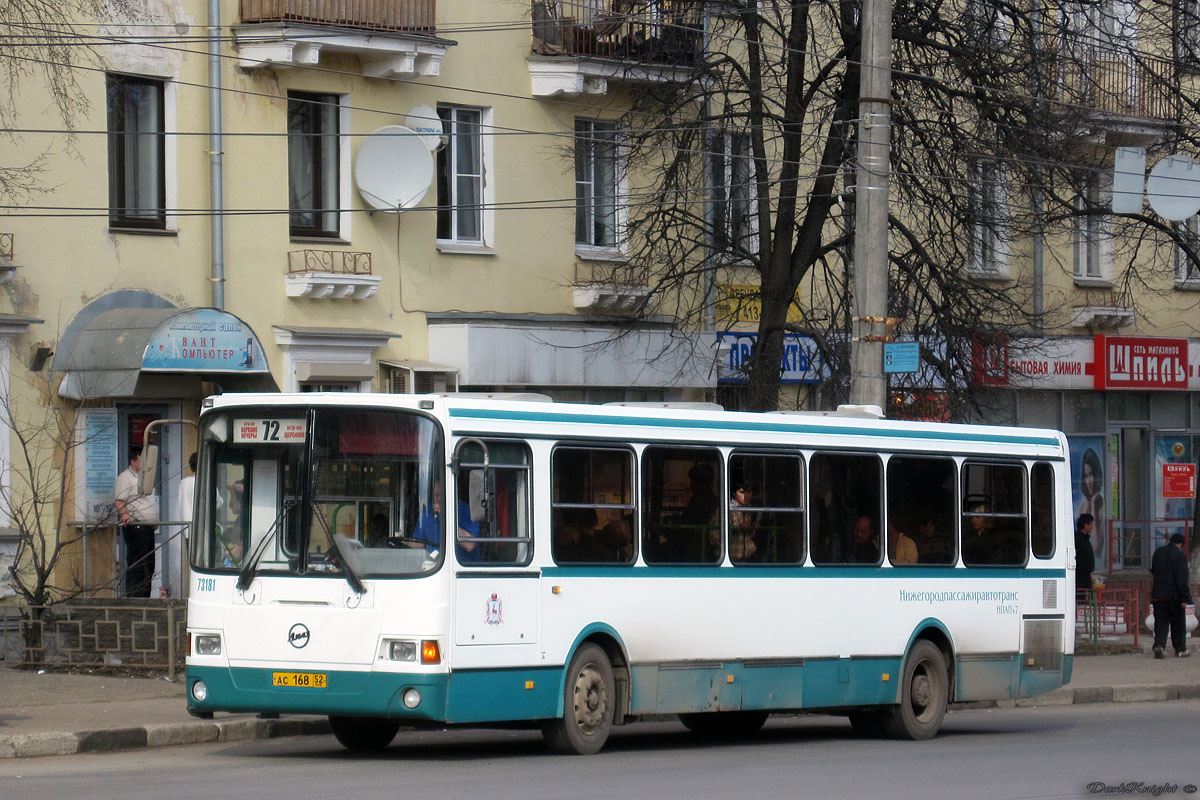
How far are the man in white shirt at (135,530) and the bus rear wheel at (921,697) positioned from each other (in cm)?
834

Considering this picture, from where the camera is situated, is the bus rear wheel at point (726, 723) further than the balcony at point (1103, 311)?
No

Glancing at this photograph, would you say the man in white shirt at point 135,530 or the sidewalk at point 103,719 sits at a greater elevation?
the man in white shirt at point 135,530

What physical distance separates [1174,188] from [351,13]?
13.6m

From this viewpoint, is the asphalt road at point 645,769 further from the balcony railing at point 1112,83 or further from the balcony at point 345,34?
the balcony railing at point 1112,83

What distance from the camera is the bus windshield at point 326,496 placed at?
12.6 meters

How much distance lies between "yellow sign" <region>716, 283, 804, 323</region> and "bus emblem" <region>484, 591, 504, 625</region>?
596 inches

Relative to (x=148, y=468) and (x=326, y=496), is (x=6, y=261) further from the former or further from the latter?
(x=326, y=496)

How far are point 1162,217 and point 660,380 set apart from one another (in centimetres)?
856

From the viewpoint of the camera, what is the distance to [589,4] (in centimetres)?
2698

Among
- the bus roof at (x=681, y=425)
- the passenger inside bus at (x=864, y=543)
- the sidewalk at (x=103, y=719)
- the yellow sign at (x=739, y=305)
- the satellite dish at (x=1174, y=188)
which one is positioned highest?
the satellite dish at (x=1174, y=188)

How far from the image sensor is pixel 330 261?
79.4ft

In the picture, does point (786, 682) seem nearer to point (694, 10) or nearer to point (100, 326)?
point (100, 326)

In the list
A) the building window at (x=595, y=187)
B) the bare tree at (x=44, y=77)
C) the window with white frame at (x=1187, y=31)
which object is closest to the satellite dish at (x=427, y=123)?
the building window at (x=595, y=187)

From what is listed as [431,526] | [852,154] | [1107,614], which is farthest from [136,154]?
[1107,614]
